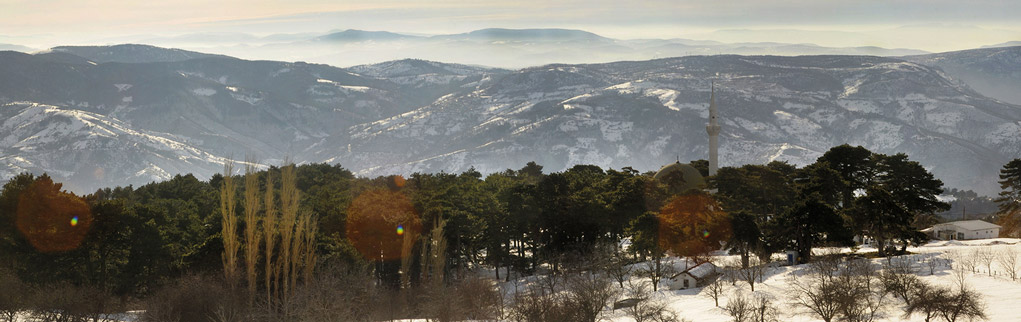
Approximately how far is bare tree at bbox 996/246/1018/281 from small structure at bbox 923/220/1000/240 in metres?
26.5

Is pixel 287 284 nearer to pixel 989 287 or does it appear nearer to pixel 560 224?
pixel 560 224

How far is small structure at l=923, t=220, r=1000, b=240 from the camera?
9850 cm

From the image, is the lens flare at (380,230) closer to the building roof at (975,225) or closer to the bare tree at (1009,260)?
the bare tree at (1009,260)

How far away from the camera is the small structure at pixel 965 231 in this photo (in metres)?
98.5

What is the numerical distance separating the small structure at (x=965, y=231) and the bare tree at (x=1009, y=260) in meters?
26.5

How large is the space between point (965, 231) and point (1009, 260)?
36.3 m

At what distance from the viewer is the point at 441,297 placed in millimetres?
53531

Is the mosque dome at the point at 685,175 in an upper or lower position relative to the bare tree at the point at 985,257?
upper

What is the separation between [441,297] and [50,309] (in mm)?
21713

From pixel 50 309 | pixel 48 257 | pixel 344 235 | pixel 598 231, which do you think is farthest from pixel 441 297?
pixel 598 231

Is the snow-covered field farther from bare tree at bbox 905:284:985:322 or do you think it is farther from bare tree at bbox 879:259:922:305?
bare tree at bbox 905:284:985:322

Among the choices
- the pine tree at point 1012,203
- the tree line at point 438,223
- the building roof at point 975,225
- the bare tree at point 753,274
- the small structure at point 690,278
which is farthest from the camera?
the building roof at point 975,225

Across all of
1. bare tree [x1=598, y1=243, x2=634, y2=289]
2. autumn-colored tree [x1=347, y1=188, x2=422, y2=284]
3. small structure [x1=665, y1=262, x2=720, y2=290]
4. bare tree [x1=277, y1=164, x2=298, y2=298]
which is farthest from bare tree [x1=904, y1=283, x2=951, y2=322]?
bare tree [x1=277, y1=164, x2=298, y2=298]

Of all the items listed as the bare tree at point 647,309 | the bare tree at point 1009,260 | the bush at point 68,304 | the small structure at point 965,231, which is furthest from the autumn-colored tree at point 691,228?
the bush at point 68,304
